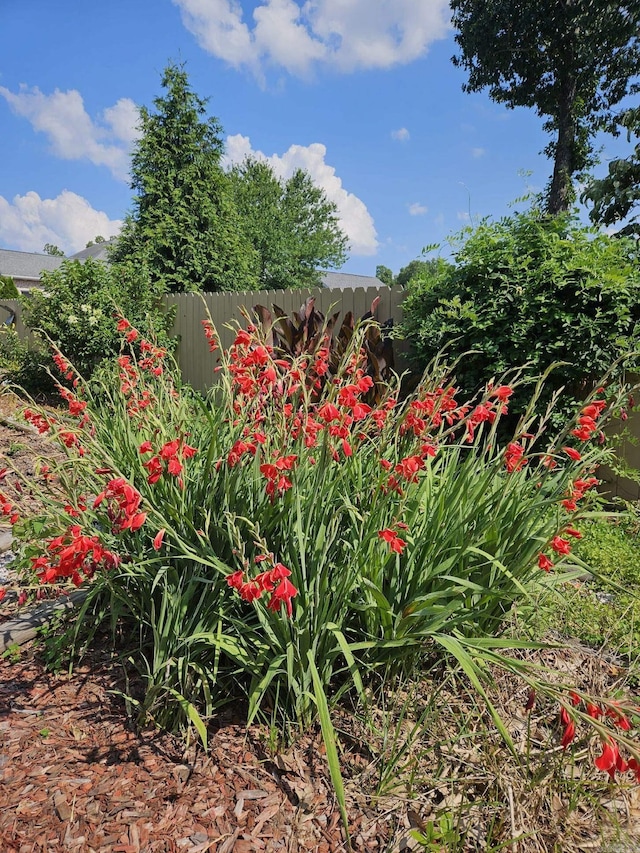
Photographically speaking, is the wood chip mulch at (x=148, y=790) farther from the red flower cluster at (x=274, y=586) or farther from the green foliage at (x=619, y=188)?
the green foliage at (x=619, y=188)

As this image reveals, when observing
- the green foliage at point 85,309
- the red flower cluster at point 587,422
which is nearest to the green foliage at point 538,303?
the red flower cluster at point 587,422

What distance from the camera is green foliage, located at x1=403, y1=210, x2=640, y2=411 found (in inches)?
140

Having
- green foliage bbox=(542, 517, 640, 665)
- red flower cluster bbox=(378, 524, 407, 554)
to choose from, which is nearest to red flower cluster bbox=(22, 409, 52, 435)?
red flower cluster bbox=(378, 524, 407, 554)

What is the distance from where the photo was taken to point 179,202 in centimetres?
874

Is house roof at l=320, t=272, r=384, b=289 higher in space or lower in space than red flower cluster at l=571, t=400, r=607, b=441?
higher

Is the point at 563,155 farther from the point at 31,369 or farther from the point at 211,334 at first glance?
the point at 211,334

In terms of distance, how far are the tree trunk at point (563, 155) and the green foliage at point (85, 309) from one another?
37.6 feet

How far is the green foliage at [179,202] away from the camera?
865cm

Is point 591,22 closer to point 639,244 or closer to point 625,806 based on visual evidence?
point 639,244

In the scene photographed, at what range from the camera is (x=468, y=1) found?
14.4 metres

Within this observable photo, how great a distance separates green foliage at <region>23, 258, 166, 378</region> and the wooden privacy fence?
0.45 metres

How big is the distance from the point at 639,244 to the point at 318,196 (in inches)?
1198

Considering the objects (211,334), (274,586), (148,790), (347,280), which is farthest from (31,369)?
(347,280)

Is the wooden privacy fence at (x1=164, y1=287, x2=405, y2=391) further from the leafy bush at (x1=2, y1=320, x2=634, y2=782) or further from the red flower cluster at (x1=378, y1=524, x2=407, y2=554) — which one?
the red flower cluster at (x1=378, y1=524, x2=407, y2=554)
